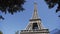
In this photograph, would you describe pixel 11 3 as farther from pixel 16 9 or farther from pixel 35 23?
pixel 35 23

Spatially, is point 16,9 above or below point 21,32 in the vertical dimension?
above

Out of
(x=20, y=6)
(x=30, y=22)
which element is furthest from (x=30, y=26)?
(x=20, y=6)

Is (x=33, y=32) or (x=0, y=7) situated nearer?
(x=0, y=7)

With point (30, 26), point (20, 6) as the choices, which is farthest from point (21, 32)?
point (20, 6)

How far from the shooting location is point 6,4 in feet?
37.1

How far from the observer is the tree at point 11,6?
36.8ft

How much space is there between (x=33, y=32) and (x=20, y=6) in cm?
5375

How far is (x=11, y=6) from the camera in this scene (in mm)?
11641

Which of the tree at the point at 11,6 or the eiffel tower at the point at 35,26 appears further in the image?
the eiffel tower at the point at 35,26

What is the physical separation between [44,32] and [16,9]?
53.4 metres

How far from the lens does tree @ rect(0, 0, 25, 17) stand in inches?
442

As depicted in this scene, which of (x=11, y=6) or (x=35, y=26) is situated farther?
(x=35, y=26)

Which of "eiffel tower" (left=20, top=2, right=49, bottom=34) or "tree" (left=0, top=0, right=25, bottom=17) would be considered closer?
"tree" (left=0, top=0, right=25, bottom=17)

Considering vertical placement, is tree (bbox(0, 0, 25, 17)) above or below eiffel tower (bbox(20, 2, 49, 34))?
above
